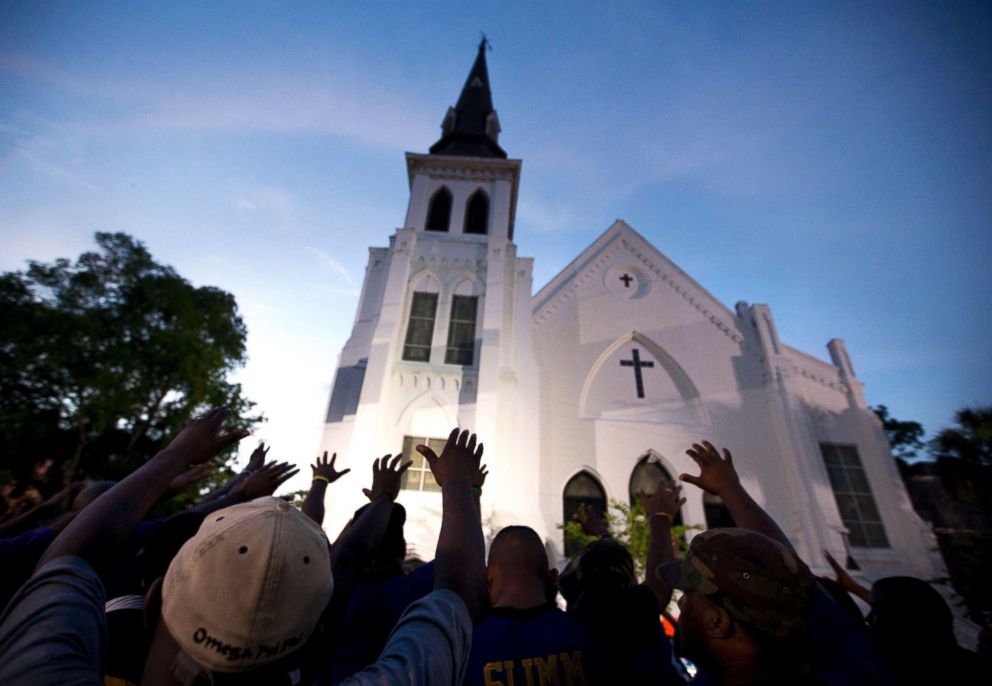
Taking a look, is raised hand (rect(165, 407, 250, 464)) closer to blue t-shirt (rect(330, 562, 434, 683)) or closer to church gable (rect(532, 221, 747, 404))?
blue t-shirt (rect(330, 562, 434, 683))

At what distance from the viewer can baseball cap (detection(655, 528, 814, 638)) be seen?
4.15ft

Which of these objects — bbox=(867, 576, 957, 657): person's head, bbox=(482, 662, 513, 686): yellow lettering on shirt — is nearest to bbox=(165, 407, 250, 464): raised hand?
bbox=(482, 662, 513, 686): yellow lettering on shirt

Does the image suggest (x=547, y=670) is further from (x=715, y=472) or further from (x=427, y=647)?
(x=715, y=472)

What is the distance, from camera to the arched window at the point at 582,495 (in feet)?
35.7

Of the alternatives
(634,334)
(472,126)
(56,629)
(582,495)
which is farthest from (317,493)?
(472,126)

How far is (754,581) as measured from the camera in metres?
1.33

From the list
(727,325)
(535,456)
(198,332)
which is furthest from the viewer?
(198,332)

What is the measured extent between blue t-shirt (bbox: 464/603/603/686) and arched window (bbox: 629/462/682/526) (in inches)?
403

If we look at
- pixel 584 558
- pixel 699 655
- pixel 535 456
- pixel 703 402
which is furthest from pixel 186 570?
pixel 703 402

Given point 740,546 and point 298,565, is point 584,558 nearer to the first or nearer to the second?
point 740,546

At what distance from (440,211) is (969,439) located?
1571 centimetres

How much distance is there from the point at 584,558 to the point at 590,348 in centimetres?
1142

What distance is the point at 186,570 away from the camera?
0.92 meters

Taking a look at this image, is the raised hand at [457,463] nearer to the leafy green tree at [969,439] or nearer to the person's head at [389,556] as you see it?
the person's head at [389,556]
